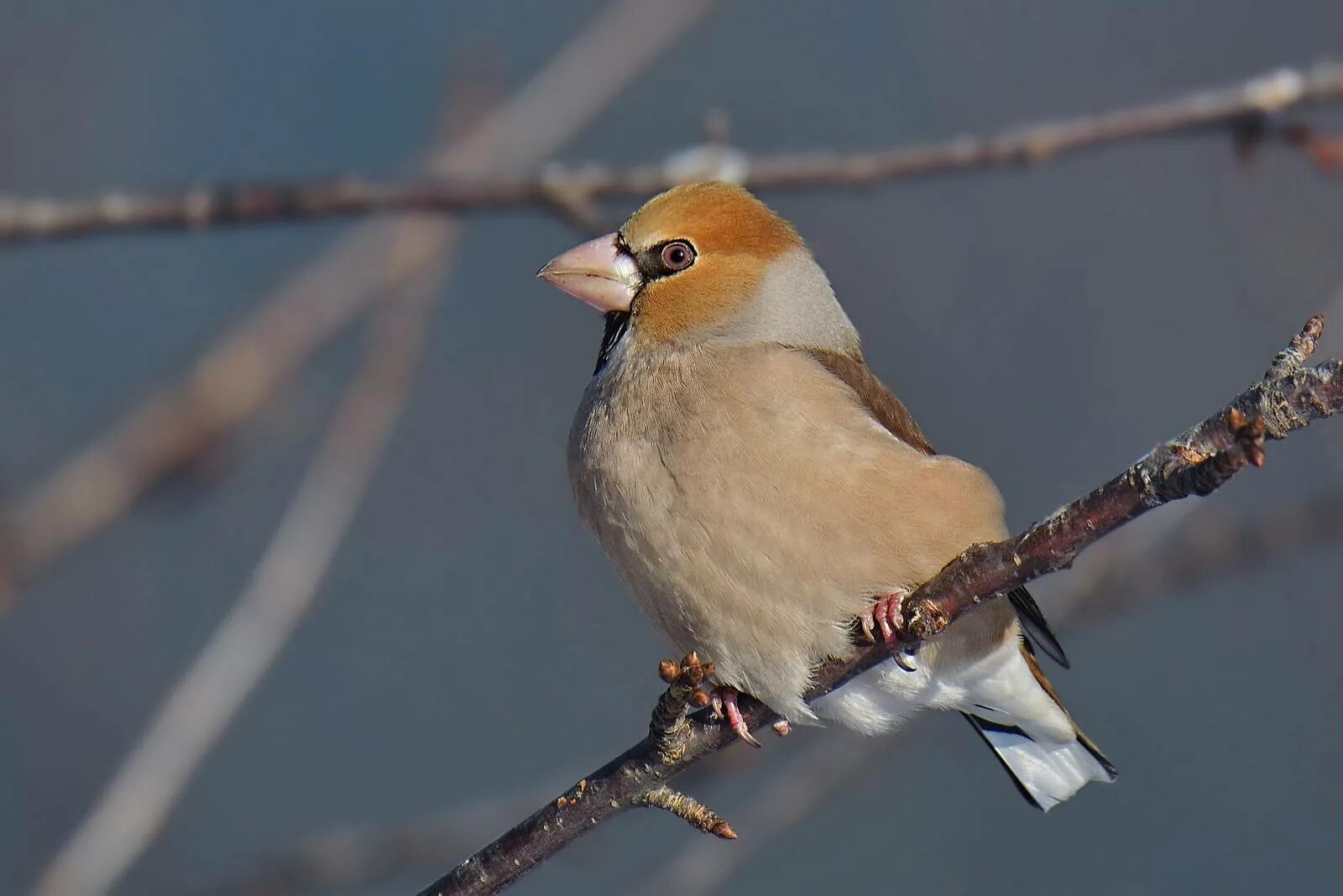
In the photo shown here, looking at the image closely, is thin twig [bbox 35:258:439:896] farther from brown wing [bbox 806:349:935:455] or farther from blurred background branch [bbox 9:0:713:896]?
brown wing [bbox 806:349:935:455]

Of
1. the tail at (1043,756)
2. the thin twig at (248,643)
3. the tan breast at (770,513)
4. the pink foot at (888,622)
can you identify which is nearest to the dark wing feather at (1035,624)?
the tan breast at (770,513)

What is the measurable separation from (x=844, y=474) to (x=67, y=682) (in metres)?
5.48

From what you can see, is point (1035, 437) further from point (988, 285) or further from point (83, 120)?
point (83, 120)

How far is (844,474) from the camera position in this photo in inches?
121

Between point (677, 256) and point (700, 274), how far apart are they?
8 centimetres

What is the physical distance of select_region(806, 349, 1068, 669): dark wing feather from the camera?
10.9ft

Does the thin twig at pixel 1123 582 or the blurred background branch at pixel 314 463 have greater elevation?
the blurred background branch at pixel 314 463

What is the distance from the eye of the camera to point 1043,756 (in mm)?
4055

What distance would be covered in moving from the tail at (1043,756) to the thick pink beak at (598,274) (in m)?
1.39

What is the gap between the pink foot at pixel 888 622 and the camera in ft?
8.96

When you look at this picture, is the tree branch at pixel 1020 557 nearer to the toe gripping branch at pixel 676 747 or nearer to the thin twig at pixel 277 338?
the toe gripping branch at pixel 676 747

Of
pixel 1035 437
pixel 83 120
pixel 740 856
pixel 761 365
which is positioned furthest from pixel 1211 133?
pixel 83 120

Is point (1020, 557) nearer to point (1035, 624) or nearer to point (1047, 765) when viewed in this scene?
point (1035, 624)

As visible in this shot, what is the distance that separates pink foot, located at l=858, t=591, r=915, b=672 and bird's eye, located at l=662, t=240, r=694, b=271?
107cm
